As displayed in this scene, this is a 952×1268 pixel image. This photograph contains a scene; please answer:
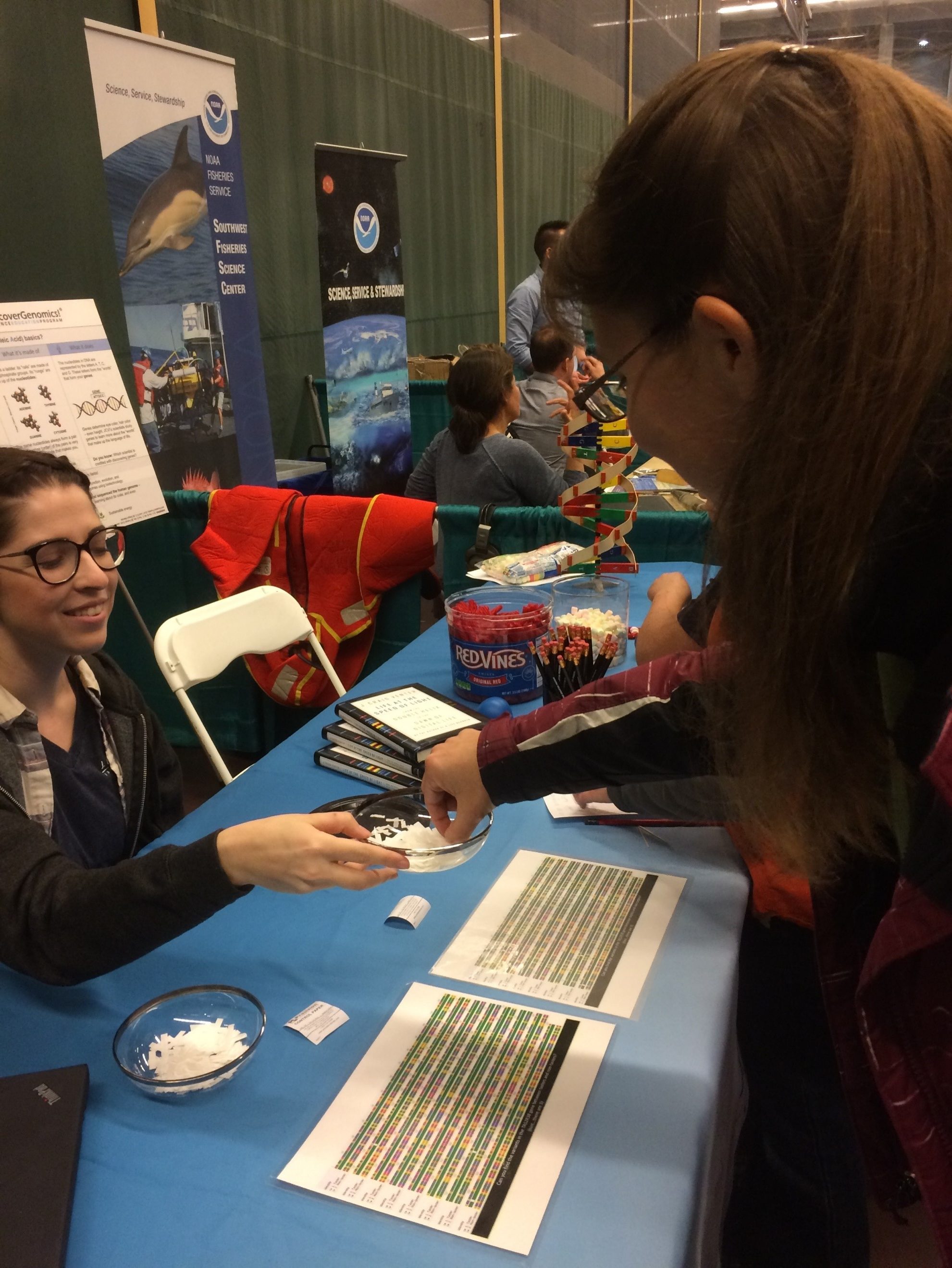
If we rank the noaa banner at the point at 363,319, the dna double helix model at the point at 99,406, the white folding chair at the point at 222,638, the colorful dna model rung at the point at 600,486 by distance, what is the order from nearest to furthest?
the white folding chair at the point at 222,638 < the colorful dna model rung at the point at 600,486 < the dna double helix model at the point at 99,406 < the noaa banner at the point at 363,319

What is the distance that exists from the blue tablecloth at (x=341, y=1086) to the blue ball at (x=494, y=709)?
326 mm

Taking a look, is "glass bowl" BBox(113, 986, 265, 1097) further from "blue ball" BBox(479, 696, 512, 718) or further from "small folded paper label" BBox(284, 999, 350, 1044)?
"blue ball" BBox(479, 696, 512, 718)

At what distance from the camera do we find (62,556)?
4.52 ft

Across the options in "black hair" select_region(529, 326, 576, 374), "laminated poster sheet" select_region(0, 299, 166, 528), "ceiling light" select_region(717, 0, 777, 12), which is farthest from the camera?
"ceiling light" select_region(717, 0, 777, 12)

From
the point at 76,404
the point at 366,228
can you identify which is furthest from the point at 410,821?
the point at 366,228

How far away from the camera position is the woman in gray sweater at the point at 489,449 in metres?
3.28

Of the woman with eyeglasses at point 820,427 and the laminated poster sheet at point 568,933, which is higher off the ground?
the woman with eyeglasses at point 820,427

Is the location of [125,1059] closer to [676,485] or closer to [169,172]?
[676,485]

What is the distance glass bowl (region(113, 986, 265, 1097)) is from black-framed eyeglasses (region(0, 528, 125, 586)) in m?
0.68

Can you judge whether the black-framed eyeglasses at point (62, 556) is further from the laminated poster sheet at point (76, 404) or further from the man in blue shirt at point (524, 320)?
the man in blue shirt at point (524, 320)

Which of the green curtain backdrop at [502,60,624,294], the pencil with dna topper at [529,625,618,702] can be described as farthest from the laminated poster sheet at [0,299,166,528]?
the green curtain backdrop at [502,60,624,294]

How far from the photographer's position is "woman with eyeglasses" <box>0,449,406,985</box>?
0.94 m

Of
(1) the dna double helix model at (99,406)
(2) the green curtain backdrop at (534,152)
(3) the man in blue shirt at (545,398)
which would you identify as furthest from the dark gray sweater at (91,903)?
(2) the green curtain backdrop at (534,152)

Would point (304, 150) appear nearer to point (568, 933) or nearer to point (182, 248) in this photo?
point (182, 248)
